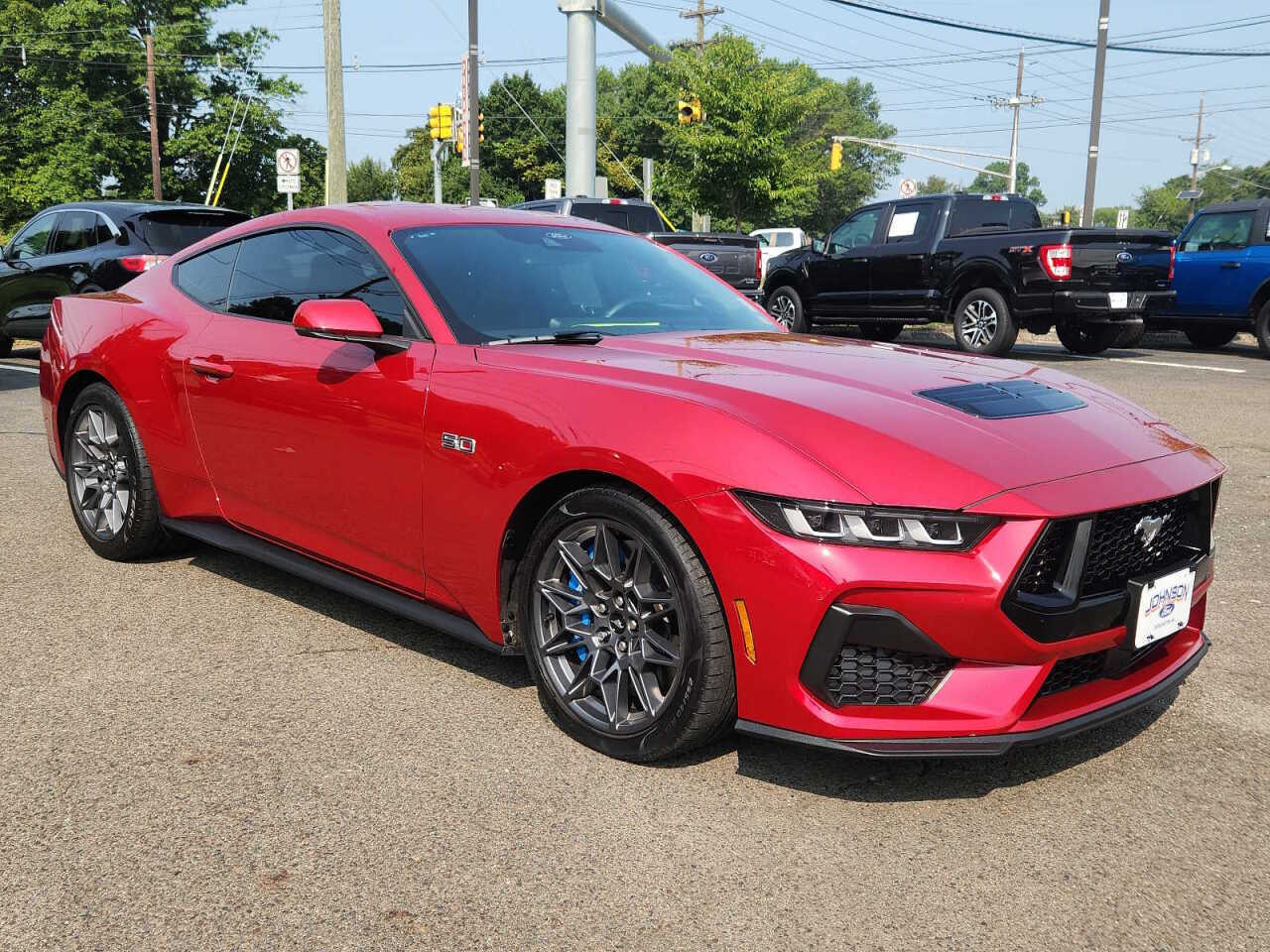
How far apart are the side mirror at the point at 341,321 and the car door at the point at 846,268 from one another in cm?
1234

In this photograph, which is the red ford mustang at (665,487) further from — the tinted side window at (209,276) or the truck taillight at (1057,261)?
the truck taillight at (1057,261)

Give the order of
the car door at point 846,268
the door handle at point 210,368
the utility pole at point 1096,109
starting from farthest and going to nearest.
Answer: the utility pole at point 1096,109 → the car door at point 846,268 → the door handle at point 210,368

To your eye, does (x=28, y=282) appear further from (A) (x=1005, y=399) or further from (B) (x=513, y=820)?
(A) (x=1005, y=399)

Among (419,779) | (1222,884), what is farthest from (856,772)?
(419,779)

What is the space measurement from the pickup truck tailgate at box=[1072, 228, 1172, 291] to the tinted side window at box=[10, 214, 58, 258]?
11106 mm

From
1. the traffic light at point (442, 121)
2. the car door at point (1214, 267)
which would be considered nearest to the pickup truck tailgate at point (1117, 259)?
the car door at point (1214, 267)

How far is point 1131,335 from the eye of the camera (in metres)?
14.5

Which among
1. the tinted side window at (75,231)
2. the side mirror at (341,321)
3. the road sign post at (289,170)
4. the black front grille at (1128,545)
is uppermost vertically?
the road sign post at (289,170)

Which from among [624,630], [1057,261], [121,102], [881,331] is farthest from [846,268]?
[121,102]

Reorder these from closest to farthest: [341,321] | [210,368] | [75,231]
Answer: [341,321] → [210,368] → [75,231]

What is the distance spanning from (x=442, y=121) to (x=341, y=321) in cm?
2589

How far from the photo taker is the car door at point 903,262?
1443 cm

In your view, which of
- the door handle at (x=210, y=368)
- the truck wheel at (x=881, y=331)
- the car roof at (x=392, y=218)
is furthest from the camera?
the truck wheel at (x=881, y=331)

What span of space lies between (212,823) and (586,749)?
3.19ft
